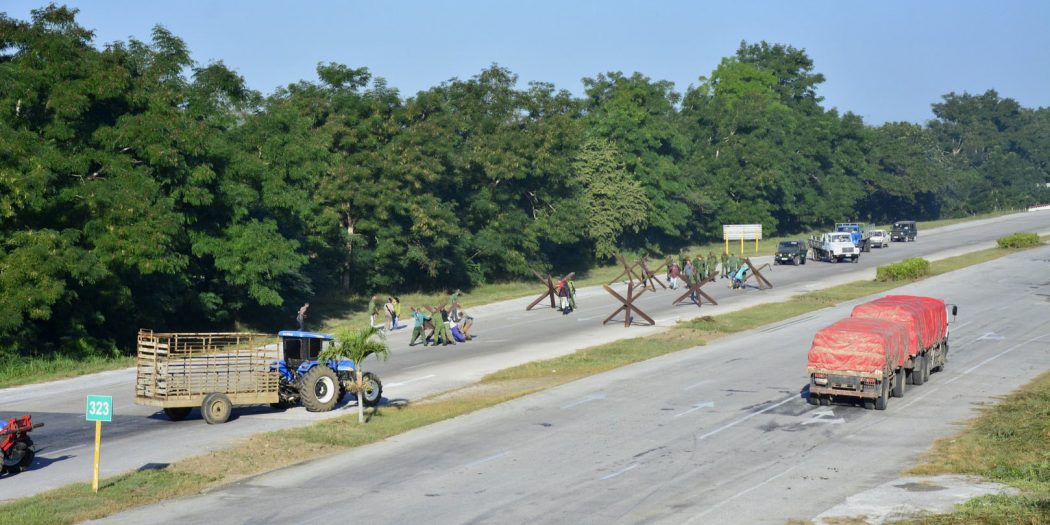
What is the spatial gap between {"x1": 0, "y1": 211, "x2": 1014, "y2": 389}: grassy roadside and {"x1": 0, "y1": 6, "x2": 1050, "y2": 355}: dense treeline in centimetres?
123

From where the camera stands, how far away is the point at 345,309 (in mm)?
66188

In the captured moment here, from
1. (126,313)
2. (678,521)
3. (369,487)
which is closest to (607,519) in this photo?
(678,521)

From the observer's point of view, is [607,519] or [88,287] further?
[88,287]

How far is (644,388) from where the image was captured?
34.3 m

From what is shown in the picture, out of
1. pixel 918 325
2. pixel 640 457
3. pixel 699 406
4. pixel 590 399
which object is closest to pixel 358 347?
pixel 590 399

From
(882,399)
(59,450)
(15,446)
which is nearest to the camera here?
(15,446)

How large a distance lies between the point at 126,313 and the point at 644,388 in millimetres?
24890

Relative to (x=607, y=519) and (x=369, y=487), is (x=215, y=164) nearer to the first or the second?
(x=369, y=487)

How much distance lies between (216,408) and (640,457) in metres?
11.6

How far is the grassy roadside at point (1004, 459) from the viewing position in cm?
1862

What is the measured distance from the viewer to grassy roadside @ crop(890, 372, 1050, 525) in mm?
18625

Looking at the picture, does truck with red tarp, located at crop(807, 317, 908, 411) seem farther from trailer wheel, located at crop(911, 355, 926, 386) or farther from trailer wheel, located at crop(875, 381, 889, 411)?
trailer wheel, located at crop(911, 355, 926, 386)

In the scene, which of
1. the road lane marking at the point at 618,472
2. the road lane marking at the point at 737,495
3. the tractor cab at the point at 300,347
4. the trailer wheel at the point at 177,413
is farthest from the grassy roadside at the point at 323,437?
the road lane marking at the point at 737,495

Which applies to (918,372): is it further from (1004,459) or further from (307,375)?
(307,375)
